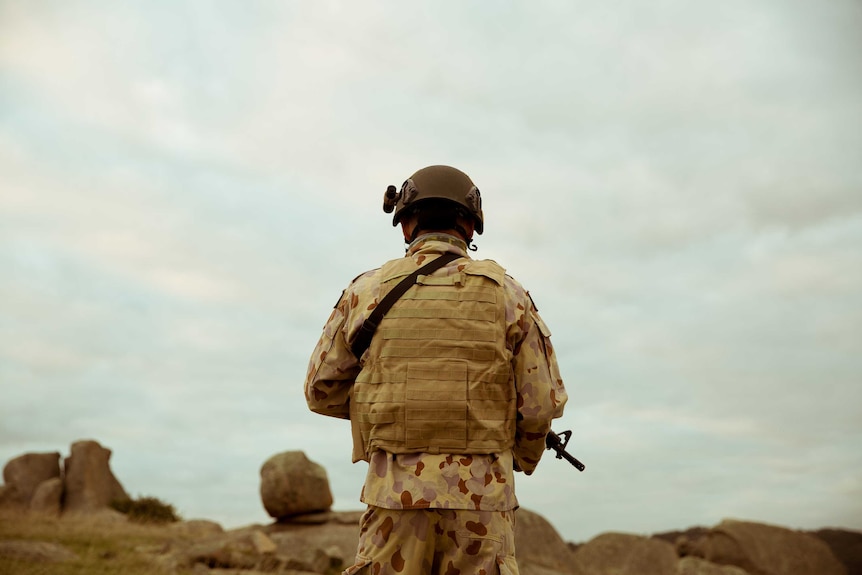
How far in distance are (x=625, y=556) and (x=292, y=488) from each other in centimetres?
890

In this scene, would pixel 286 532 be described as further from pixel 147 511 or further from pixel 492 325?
pixel 492 325

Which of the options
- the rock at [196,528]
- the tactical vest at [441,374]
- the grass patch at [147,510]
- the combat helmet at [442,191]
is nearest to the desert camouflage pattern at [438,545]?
the tactical vest at [441,374]

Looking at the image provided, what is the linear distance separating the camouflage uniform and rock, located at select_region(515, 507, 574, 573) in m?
14.9

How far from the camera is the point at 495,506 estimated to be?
4.30 metres

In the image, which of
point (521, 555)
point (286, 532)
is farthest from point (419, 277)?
point (286, 532)

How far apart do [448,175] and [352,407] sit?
4.77 ft

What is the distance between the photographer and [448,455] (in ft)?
14.4

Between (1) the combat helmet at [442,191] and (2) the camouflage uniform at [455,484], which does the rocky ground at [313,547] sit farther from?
(1) the combat helmet at [442,191]

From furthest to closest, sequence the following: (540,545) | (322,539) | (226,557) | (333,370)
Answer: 1. (322,539)
2. (540,545)
3. (226,557)
4. (333,370)

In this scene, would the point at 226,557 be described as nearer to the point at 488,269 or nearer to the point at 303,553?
the point at 303,553

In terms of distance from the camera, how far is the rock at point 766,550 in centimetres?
1905

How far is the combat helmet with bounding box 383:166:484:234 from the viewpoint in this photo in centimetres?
498

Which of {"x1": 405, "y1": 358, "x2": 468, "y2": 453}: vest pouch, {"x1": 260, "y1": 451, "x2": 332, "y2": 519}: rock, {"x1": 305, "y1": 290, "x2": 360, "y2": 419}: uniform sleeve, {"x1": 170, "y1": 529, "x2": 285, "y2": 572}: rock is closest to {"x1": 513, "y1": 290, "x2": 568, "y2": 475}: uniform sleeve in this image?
{"x1": 405, "y1": 358, "x2": 468, "y2": 453}: vest pouch

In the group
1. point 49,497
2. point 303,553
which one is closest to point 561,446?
point 303,553
